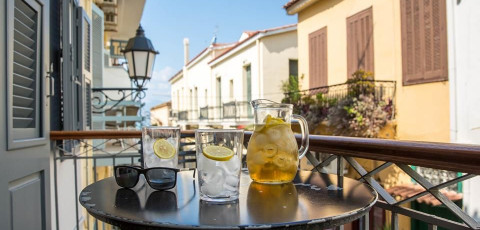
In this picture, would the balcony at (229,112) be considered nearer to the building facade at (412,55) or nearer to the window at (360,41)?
the building facade at (412,55)

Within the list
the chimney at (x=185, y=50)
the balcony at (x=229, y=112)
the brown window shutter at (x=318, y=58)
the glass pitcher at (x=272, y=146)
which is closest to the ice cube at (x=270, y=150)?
the glass pitcher at (x=272, y=146)

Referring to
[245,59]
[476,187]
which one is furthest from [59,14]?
[245,59]

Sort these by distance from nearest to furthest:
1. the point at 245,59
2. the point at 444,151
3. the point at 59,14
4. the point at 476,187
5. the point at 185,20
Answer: the point at 444,151 < the point at 59,14 < the point at 476,187 < the point at 245,59 < the point at 185,20

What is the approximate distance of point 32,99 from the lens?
5.76ft

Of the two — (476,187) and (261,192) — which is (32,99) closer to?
(261,192)

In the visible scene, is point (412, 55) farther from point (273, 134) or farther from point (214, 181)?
point (214, 181)

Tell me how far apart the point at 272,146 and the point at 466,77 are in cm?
437

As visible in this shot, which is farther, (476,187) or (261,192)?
(476,187)

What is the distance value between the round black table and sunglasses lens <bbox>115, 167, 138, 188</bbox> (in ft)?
0.06

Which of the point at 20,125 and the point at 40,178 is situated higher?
the point at 20,125

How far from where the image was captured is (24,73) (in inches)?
66.4

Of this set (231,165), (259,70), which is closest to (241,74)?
(259,70)

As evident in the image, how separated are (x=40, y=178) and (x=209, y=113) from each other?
608 inches

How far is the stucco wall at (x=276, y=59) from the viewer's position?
38.2 feet
